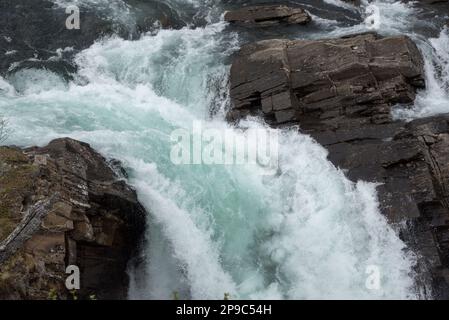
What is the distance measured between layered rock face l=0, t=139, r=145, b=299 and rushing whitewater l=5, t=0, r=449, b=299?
20.6 inches

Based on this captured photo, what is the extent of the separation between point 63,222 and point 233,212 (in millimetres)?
3636

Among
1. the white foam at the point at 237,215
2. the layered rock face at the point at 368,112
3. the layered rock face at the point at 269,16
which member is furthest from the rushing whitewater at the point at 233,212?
the layered rock face at the point at 269,16

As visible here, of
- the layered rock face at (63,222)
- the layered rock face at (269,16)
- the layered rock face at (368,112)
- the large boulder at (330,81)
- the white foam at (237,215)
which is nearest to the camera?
the layered rock face at (63,222)

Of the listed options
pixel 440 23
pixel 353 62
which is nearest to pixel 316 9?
pixel 440 23

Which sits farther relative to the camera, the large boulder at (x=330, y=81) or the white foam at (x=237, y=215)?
the large boulder at (x=330, y=81)

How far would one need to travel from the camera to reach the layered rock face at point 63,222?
7969 millimetres

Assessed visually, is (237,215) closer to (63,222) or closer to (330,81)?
(63,222)

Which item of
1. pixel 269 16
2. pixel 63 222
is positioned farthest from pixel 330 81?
pixel 63 222

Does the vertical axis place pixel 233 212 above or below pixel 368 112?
below

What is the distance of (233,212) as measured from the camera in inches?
422

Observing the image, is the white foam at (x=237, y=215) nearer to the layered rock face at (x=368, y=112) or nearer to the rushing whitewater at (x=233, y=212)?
the rushing whitewater at (x=233, y=212)

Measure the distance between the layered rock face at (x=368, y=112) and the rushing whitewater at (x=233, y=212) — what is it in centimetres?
44

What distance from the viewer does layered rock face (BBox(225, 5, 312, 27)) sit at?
17.2 metres

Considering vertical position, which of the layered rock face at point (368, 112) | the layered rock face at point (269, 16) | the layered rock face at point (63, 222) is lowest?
the layered rock face at point (63, 222)
